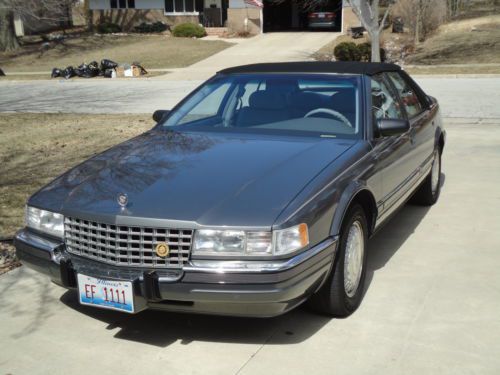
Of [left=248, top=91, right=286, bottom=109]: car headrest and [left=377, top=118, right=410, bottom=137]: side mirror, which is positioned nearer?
[left=377, top=118, right=410, bottom=137]: side mirror

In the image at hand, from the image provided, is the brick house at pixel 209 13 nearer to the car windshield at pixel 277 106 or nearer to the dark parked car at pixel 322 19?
the dark parked car at pixel 322 19

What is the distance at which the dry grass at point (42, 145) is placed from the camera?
21.9ft

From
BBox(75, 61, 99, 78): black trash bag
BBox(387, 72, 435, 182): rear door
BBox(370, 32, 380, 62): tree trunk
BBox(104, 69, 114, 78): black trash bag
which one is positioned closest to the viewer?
BBox(387, 72, 435, 182): rear door

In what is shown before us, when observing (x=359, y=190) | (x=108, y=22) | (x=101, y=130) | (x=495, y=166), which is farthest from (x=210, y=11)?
→ (x=359, y=190)

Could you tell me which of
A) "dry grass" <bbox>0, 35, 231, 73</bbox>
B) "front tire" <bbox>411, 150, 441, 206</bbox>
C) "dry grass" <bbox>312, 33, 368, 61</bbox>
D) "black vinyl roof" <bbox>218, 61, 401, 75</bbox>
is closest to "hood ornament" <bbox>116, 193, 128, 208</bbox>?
"black vinyl roof" <bbox>218, 61, 401, 75</bbox>

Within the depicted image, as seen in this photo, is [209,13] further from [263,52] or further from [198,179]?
[198,179]

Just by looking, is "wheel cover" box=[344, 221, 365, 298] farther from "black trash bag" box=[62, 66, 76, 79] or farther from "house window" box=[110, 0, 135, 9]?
"house window" box=[110, 0, 135, 9]

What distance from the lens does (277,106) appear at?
4758 millimetres

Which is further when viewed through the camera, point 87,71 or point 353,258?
point 87,71

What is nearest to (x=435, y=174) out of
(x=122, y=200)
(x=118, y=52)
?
Answer: (x=122, y=200)

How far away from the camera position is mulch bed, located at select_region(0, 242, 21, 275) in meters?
4.85

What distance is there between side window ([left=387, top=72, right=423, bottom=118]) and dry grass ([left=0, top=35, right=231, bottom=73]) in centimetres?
2326

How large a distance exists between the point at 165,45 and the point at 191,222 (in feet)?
109

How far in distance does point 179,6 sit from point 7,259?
1575 inches
